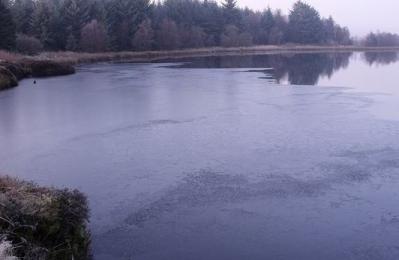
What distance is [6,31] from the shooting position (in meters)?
38.2

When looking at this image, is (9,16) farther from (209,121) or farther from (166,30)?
(209,121)

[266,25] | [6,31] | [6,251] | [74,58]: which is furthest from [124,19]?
[6,251]

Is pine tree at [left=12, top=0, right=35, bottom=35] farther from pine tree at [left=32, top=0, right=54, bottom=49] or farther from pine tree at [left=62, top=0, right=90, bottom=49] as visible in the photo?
pine tree at [left=62, top=0, right=90, bottom=49]

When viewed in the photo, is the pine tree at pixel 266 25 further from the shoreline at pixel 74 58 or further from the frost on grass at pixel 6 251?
the frost on grass at pixel 6 251

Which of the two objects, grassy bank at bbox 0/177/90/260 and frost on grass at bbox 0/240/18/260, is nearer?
frost on grass at bbox 0/240/18/260

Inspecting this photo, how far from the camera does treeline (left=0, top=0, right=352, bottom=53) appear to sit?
4919 cm

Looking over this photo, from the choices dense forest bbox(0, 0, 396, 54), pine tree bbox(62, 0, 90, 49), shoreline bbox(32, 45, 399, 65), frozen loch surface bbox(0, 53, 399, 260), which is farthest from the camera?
pine tree bbox(62, 0, 90, 49)

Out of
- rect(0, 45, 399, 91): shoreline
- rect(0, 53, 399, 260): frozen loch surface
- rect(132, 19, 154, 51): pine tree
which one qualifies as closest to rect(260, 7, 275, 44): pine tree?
rect(0, 45, 399, 91): shoreline

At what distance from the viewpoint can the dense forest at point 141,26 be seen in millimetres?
49172

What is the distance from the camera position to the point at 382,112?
17156 millimetres

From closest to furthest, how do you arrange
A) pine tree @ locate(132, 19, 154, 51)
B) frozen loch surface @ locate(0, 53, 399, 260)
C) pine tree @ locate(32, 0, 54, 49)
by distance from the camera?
frozen loch surface @ locate(0, 53, 399, 260) < pine tree @ locate(32, 0, 54, 49) < pine tree @ locate(132, 19, 154, 51)

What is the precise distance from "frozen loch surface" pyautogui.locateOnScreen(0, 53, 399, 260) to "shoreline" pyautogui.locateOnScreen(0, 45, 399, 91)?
29.2 feet

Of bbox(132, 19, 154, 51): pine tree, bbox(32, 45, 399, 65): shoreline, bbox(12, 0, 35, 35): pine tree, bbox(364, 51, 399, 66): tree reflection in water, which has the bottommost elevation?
bbox(364, 51, 399, 66): tree reflection in water

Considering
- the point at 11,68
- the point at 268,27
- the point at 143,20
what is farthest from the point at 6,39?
the point at 268,27
